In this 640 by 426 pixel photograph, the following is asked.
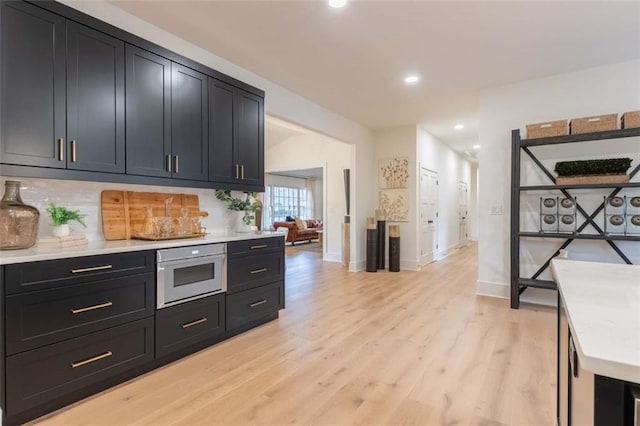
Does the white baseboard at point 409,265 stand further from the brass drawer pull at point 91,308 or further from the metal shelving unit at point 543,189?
the brass drawer pull at point 91,308

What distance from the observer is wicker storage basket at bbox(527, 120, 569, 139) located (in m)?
3.58

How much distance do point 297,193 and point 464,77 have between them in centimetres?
1035

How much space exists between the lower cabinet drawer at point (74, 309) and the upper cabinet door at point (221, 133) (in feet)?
3.97

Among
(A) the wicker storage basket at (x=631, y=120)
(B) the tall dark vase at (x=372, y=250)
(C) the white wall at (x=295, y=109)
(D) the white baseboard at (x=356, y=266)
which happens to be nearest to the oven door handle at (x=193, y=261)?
(C) the white wall at (x=295, y=109)

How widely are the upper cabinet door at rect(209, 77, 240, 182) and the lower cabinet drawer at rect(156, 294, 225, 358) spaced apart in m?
1.15

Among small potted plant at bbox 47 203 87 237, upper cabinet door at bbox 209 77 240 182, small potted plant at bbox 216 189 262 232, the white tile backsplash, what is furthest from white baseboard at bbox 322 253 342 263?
small potted plant at bbox 47 203 87 237

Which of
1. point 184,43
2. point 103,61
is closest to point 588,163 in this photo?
point 184,43

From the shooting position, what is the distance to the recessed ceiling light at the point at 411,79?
13.0 feet

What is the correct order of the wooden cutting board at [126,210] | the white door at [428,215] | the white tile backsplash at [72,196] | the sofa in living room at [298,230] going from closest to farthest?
the white tile backsplash at [72,196], the wooden cutting board at [126,210], the white door at [428,215], the sofa in living room at [298,230]

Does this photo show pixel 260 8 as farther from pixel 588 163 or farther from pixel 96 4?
pixel 588 163

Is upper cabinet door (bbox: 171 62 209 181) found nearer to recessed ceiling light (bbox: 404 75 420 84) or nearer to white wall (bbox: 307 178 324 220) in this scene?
recessed ceiling light (bbox: 404 75 420 84)

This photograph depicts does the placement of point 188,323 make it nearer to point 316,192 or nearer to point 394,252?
point 394,252

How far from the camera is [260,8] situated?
2.60 metres

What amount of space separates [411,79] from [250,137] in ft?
7.14
